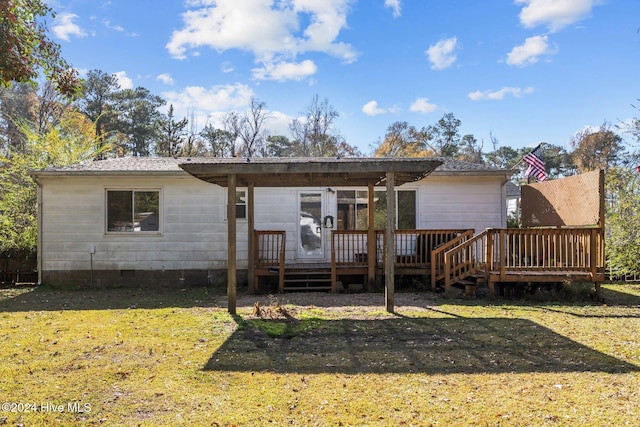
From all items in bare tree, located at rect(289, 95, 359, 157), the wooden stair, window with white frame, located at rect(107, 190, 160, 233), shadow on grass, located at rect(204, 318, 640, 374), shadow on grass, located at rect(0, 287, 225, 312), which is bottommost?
shadow on grass, located at rect(0, 287, 225, 312)

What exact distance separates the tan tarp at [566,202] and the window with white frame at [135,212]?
32.4 ft

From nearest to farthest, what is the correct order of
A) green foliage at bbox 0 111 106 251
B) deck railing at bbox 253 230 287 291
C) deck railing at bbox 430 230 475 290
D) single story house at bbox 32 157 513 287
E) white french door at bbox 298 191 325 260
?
deck railing at bbox 430 230 475 290, deck railing at bbox 253 230 287 291, single story house at bbox 32 157 513 287, white french door at bbox 298 191 325 260, green foliage at bbox 0 111 106 251

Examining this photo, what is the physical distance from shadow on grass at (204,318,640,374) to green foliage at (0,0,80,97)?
3.89 metres

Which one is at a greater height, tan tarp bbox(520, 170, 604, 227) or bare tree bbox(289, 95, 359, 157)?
bare tree bbox(289, 95, 359, 157)

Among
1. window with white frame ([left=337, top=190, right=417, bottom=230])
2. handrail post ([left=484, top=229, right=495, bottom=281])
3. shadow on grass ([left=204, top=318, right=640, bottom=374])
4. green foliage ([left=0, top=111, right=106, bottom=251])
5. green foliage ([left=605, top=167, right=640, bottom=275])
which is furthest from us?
green foliage ([left=0, top=111, right=106, bottom=251])

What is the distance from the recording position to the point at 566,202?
9.50m

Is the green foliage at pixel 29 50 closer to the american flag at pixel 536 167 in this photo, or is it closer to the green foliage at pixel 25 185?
A: the green foliage at pixel 25 185

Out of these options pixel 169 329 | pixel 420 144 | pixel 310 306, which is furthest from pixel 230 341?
pixel 420 144

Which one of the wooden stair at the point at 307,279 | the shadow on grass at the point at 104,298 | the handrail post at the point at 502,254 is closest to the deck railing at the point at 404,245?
the wooden stair at the point at 307,279

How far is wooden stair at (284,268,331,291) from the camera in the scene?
9.89 m

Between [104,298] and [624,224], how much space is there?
12791mm

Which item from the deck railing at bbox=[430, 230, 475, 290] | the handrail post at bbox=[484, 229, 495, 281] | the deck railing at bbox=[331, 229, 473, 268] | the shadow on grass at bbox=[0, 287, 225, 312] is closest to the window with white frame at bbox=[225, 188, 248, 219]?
the shadow on grass at bbox=[0, 287, 225, 312]

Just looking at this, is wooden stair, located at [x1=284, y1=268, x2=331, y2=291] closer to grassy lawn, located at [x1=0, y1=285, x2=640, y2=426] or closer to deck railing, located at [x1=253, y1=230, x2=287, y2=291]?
deck railing, located at [x1=253, y1=230, x2=287, y2=291]

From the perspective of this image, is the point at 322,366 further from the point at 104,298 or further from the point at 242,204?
the point at 242,204
